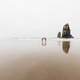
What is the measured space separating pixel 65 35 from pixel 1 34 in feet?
55.4

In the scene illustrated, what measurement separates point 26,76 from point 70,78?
0.33 m

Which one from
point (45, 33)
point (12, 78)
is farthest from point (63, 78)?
point (45, 33)

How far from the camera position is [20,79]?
2.09 metres

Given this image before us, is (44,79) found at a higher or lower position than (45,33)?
higher

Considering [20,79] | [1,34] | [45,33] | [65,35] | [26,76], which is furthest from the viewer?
[1,34]

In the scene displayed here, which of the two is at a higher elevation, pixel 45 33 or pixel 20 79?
pixel 20 79

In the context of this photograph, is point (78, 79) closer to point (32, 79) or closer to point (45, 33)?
point (32, 79)

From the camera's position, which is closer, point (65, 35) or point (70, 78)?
point (70, 78)

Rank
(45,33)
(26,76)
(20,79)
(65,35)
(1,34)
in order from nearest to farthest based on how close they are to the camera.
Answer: (20,79)
(26,76)
(65,35)
(45,33)
(1,34)

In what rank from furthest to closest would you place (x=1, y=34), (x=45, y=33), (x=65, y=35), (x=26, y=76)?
1. (x=1, y=34)
2. (x=45, y=33)
3. (x=65, y=35)
4. (x=26, y=76)

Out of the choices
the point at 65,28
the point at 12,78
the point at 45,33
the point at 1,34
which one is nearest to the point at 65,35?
the point at 65,28

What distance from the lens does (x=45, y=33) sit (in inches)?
969

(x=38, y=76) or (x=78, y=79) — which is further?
(x=38, y=76)

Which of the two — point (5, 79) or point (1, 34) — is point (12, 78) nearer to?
point (5, 79)
